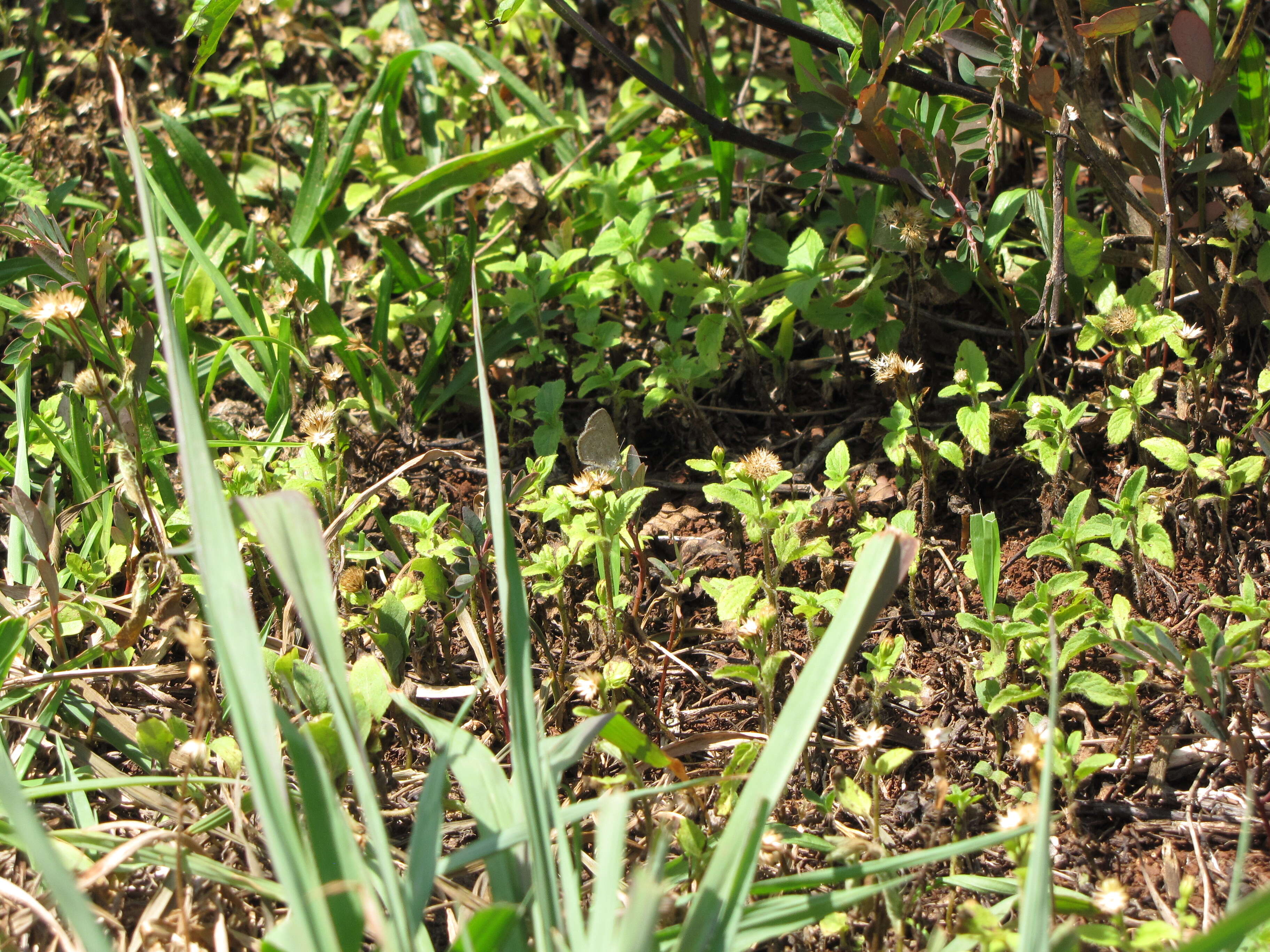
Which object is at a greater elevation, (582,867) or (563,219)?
(563,219)

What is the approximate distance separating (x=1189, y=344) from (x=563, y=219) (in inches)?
58.7

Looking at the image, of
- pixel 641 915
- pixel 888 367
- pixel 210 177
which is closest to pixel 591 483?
pixel 888 367

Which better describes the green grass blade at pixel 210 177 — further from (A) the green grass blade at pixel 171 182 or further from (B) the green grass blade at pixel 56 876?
(B) the green grass blade at pixel 56 876

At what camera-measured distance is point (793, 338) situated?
2398 mm

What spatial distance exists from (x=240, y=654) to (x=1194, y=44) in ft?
6.19

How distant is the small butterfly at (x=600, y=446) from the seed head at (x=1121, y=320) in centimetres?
95

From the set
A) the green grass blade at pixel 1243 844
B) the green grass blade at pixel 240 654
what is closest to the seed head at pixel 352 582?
the green grass blade at pixel 240 654

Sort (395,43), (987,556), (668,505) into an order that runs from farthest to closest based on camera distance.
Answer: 1. (395,43)
2. (668,505)
3. (987,556)

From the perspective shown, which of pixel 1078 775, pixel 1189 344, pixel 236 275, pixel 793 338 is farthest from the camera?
pixel 236 275

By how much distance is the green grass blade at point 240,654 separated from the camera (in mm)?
980

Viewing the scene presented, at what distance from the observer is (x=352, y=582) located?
1.77 m

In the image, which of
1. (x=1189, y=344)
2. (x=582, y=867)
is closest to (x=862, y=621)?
(x=582, y=867)

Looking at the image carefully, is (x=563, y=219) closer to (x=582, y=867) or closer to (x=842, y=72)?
(x=842, y=72)

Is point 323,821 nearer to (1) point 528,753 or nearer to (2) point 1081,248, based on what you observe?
(1) point 528,753
